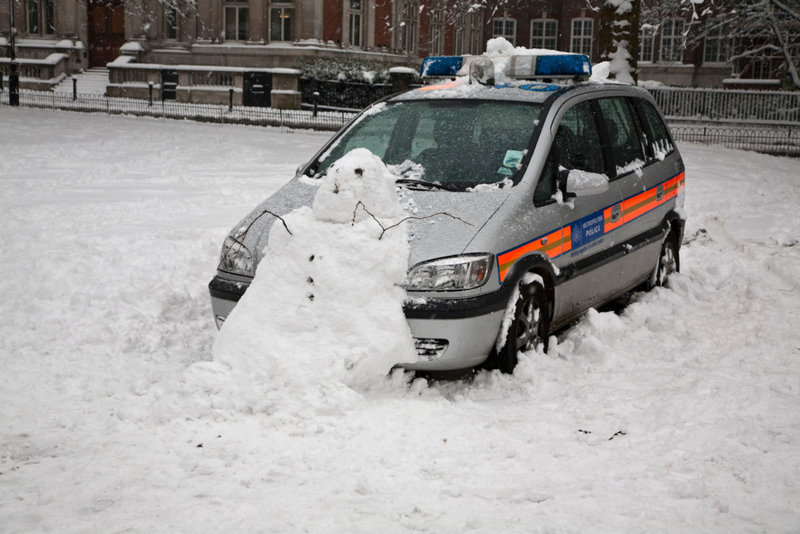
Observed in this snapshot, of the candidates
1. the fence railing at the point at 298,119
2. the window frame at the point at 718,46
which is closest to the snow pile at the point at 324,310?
the fence railing at the point at 298,119

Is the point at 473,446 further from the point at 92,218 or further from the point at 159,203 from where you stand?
the point at 159,203

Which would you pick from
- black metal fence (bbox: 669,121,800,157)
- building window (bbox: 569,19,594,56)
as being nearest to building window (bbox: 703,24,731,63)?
building window (bbox: 569,19,594,56)

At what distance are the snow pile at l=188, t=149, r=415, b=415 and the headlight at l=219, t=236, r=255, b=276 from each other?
26 cm

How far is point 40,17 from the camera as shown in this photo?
111 ft

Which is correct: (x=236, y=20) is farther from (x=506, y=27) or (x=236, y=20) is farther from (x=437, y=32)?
(x=506, y=27)

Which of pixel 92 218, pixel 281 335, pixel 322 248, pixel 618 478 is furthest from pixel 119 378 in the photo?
pixel 92 218

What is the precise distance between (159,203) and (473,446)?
7.03m

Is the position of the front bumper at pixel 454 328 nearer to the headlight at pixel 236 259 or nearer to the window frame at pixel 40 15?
the headlight at pixel 236 259

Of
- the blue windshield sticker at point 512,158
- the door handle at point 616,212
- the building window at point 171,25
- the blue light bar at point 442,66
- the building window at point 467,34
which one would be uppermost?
the building window at point 467,34

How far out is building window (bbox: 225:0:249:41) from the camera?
31891 millimetres

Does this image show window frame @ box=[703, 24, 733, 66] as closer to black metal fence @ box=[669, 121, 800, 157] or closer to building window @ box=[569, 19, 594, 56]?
building window @ box=[569, 19, 594, 56]

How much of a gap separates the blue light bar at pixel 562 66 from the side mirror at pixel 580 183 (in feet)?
3.06

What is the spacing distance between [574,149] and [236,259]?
2.31 m

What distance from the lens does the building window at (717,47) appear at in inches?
1437
